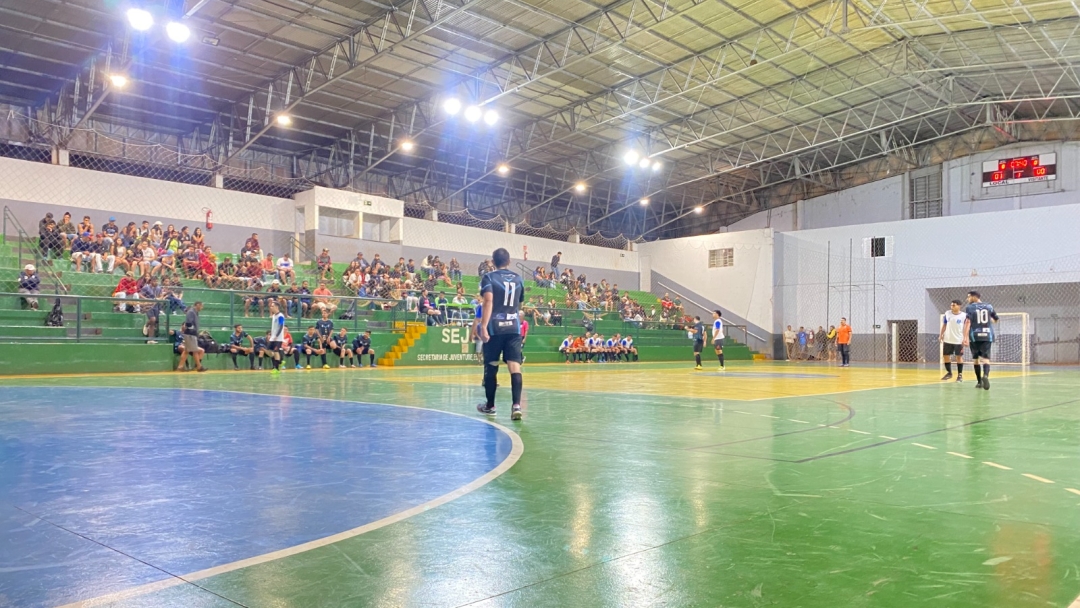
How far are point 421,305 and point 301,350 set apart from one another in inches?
241

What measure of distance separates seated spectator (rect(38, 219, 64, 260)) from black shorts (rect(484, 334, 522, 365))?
740 inches

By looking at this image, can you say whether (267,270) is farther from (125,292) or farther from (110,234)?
(125,292)

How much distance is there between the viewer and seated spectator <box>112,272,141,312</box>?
62.1ft

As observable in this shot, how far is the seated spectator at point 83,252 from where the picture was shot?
21.2 meters

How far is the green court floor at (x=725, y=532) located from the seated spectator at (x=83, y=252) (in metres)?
18.5

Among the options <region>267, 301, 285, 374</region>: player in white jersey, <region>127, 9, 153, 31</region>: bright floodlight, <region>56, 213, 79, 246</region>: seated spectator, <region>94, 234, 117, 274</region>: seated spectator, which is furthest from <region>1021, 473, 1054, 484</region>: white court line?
<region>56, 213, 79, 246</region>: seated spectator

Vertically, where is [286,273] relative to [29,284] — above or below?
above

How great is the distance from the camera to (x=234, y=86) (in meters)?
27.6

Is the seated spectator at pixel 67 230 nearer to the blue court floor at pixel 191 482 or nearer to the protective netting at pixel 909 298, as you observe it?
the blue court floor at pixel 191 482

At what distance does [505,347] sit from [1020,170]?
36.5 meters

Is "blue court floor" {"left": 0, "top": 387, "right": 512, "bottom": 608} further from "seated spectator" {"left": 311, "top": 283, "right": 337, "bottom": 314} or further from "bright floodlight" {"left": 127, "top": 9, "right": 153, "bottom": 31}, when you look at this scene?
"seated spectator" {"left": 311, "top": 283, "right": 337, "bottom": 314}

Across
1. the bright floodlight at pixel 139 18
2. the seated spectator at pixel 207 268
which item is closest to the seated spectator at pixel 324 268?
the seated spectator at pixel 207 268

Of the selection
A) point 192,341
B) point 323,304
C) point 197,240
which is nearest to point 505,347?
point 192,341

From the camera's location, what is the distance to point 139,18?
16969 millimetres
